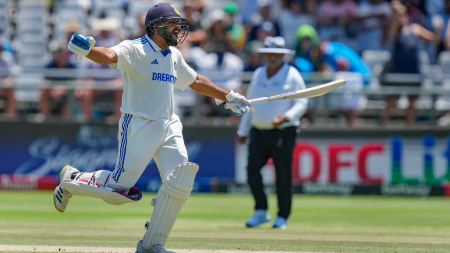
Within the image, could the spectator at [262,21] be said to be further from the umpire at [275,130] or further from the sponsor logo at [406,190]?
the umpire at [275,130]

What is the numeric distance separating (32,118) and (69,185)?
8.90m

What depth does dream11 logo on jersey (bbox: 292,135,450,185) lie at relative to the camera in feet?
42.4

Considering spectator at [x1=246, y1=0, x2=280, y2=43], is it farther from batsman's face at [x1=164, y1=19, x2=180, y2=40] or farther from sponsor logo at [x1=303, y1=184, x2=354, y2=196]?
batsman's face at [x1=164, y1=19, x2=180, y2=40]

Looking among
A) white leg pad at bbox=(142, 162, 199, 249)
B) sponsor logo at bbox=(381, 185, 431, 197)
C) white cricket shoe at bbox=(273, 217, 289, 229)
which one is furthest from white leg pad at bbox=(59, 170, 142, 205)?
sponsor logo at bbox=(381, 185, 431, 197)

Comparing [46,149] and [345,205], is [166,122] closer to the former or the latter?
[345,205]

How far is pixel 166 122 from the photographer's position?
5.04 metres

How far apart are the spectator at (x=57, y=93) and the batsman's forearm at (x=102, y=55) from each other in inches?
347

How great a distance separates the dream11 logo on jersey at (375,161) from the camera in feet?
42.4

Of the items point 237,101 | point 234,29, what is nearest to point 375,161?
point 234,29

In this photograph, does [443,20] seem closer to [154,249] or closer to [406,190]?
[406,190]

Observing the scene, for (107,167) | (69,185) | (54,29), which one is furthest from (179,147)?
(54,29)

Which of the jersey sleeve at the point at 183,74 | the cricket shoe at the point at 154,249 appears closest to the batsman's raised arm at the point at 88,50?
the jersey sleeve at the point at 183,74

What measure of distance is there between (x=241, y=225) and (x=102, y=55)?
3813mm

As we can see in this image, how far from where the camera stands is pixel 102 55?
4.53m
